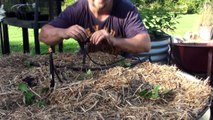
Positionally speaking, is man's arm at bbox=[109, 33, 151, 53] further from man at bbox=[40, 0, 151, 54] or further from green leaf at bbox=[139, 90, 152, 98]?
green leaf at bbox=[139, 90, 152, 98]

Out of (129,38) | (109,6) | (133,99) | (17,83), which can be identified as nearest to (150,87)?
(133,99)

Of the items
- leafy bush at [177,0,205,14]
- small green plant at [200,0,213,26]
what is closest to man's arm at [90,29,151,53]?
small green plant at [200,0,213,26]

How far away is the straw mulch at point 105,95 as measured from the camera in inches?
57.6

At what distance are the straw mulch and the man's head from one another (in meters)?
0.88

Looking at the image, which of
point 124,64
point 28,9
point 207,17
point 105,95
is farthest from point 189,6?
point 105,95

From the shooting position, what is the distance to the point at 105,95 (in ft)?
5.05

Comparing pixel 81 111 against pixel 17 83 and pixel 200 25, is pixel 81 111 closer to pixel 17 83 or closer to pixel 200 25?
pixel 17 83

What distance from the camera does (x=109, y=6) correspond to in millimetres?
2814

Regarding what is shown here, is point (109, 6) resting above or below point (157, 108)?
above

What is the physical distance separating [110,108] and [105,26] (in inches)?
57.4

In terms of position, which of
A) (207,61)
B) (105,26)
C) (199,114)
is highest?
(105,26)

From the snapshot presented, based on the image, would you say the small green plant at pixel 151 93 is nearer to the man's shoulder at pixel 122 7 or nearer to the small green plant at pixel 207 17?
the man's shoulder at pixel 122 7

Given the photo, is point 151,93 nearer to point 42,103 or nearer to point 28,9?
point 42,103

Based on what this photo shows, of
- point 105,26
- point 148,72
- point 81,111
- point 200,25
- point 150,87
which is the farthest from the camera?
point 200,25
